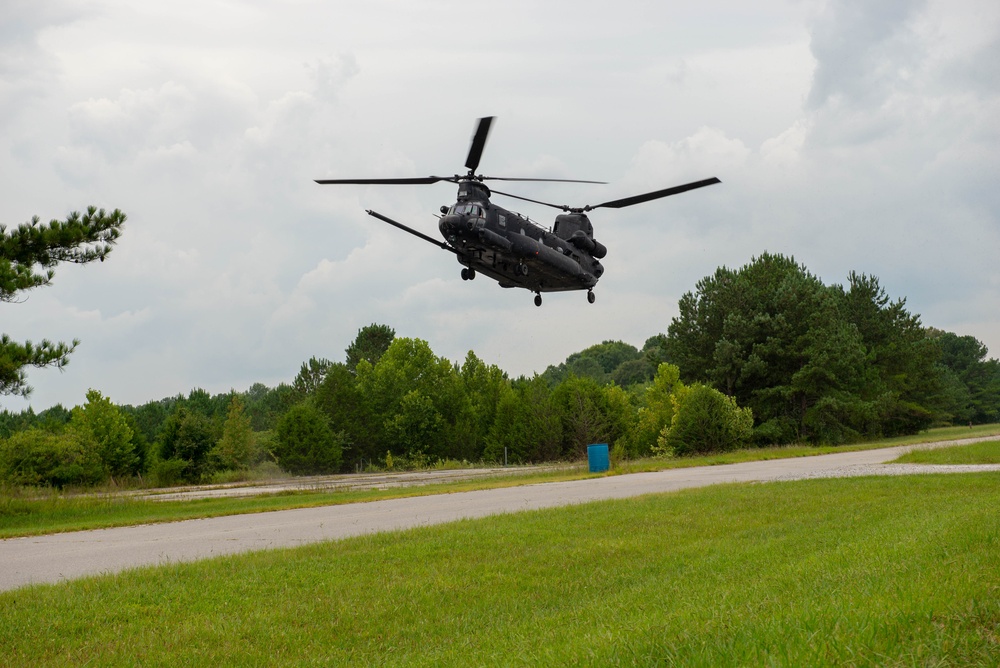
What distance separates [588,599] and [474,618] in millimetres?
1216

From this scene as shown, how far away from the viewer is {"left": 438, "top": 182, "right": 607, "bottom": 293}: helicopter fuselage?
945 inches

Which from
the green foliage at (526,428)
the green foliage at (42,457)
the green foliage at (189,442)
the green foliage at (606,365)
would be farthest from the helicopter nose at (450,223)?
the green foliage at (606,365)

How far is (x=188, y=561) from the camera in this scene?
12.8 metres

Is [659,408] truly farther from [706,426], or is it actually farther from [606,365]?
[606,365]

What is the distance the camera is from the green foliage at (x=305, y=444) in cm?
6800

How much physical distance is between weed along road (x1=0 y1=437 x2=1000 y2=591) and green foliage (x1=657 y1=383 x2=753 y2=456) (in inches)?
843

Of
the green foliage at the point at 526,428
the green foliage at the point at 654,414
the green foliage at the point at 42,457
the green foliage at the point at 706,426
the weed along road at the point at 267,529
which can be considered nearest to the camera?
the weed along road at the point at 267,529

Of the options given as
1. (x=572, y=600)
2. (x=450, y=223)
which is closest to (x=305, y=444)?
(x=450, y=223)

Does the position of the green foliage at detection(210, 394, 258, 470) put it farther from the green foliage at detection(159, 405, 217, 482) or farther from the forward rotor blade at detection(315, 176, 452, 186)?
the forward rotor blade at detection(315, 176, 452, 186)

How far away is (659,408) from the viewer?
2509 inches

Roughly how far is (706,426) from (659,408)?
14908 millimetres

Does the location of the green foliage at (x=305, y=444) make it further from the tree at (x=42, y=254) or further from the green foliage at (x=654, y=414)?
the tree at (x=42, y=254)

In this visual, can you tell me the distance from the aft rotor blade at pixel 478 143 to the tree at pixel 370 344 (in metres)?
103

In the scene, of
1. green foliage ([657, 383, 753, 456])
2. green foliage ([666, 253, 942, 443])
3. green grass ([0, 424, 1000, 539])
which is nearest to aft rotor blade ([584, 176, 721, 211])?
green grass ([0, 424, 1000, 539])
